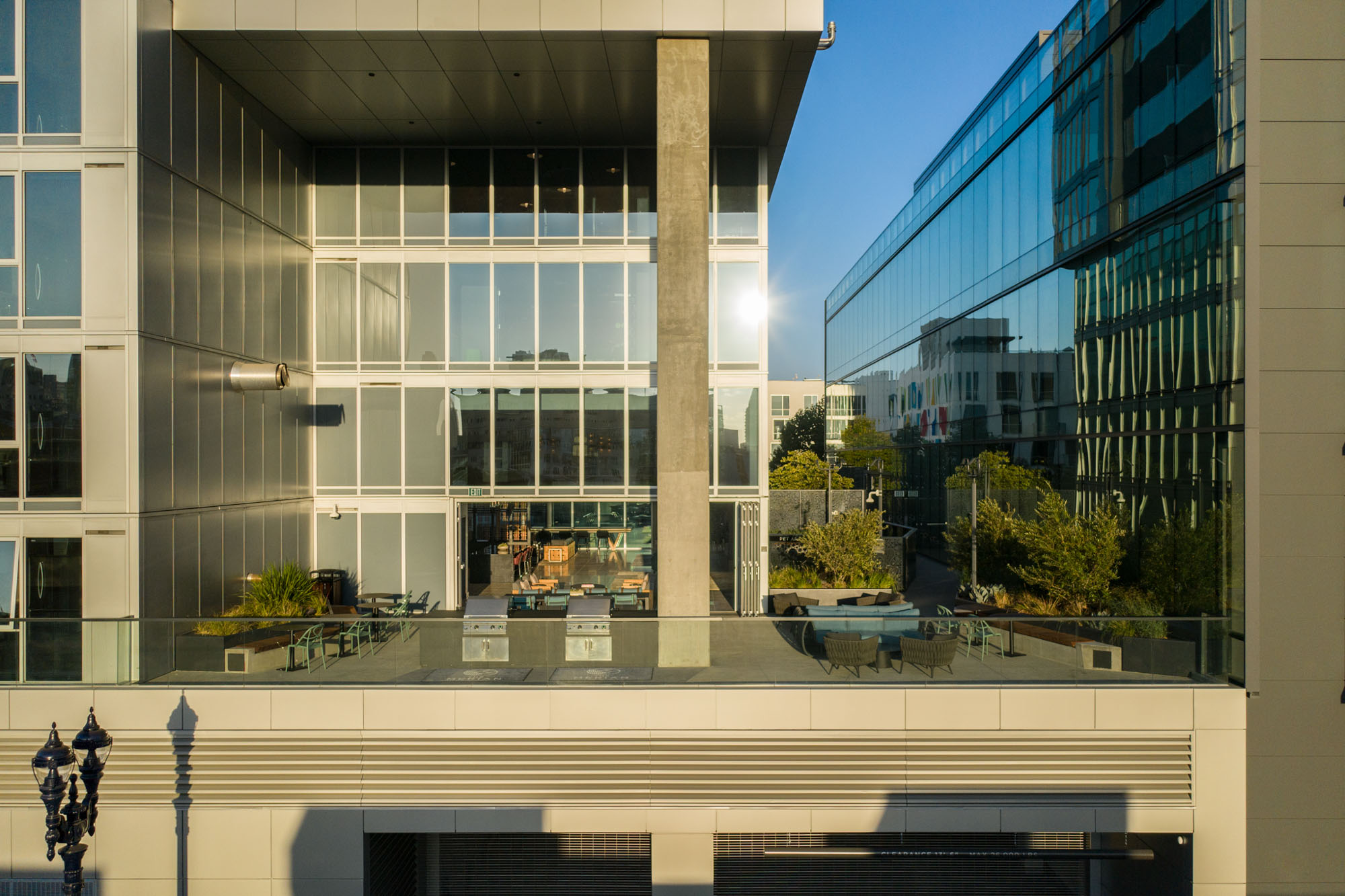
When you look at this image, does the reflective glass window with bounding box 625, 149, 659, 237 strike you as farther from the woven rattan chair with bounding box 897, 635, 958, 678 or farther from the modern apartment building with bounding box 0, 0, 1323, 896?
the woven rattan chair with bounding box 897, 635, 958, 678

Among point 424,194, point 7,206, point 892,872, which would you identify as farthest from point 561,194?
point 892,872

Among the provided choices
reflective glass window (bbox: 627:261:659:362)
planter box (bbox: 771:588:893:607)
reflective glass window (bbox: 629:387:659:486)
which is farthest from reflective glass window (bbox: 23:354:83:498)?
planter box (bbox: 771:588:893:607)

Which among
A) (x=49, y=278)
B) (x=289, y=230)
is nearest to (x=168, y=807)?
(x=49, y=278)

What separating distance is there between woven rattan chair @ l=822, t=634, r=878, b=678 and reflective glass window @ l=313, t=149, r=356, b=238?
13.2 metres

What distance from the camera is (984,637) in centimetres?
994

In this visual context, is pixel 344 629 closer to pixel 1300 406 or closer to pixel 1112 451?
pixel 1300 406

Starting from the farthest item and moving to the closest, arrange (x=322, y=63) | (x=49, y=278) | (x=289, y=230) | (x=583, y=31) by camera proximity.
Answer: (x=289, y=230) < (x=322, y=63) < (x=583, y=31) < (x=49, y=278)

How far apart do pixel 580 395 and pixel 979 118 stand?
17.6m

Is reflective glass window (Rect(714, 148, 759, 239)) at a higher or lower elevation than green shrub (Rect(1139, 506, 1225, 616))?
higher

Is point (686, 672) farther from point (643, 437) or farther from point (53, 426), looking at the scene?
point (53, 426)

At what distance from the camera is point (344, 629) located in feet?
33.4

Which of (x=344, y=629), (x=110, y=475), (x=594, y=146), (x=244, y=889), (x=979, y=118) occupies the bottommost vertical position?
(x=244, y=889)

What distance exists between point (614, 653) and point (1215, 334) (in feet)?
33.0

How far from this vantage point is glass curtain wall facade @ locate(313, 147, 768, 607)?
51.6ft
